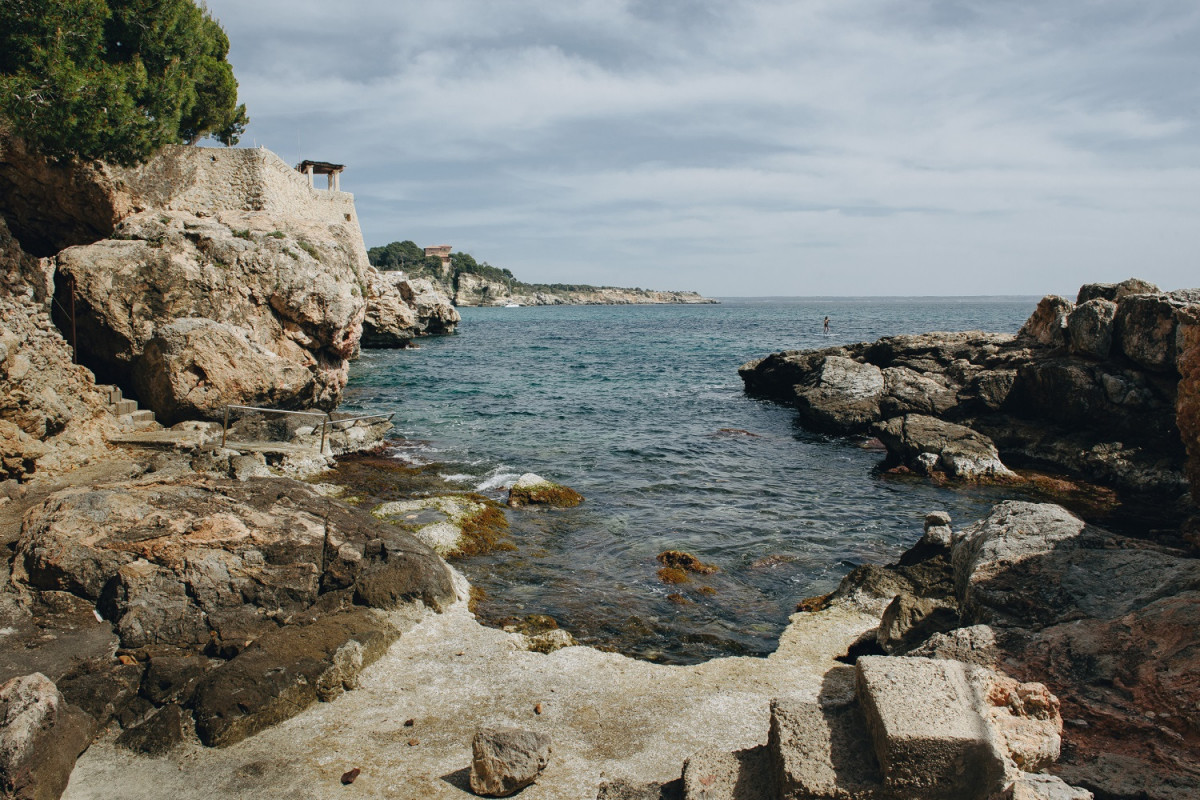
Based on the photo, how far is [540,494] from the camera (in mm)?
15570

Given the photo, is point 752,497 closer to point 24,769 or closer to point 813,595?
point 813,595

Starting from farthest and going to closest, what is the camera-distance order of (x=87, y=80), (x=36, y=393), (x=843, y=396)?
(x=843, y=396), (x=87, y=80), (x=36, y=393)

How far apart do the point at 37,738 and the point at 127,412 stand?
1225 centimetres

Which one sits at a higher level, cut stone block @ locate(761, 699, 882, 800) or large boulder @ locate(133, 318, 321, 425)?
large boulder @ locate(133, 318, 321, 425)

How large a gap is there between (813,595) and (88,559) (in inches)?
388

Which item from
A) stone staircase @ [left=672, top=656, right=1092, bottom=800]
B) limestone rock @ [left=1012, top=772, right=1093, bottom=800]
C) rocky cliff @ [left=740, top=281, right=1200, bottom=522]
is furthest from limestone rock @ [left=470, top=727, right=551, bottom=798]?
rocky cliff @ [left=740, top=281, right=1200, bottom=522]

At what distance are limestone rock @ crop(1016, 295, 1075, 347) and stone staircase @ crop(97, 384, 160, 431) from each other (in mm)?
26219

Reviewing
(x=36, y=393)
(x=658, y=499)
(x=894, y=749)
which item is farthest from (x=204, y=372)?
(x=894, y=749)

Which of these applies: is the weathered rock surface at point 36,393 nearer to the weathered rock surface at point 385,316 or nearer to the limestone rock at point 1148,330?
the limestone rock at point 1148,330

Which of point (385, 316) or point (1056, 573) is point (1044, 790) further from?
point (385, 316)

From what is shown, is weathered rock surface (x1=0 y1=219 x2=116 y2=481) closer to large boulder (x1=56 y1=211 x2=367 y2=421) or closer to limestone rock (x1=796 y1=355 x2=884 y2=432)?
large boulder (x1=56 y1=211 x2=367 y2=421)

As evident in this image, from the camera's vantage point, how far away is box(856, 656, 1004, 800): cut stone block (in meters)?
4.34

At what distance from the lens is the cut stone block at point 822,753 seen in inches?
176

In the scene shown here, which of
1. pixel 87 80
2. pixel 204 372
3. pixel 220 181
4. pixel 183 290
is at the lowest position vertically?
pixel 204 372
